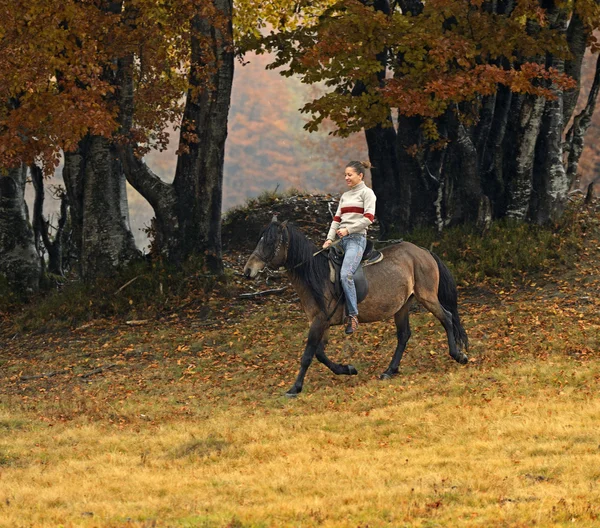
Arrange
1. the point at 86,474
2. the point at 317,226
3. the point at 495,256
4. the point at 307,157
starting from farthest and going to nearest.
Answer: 1. the point at 307,157
2. the point at 317,226
3. the point at 495,256
4. the point at 86,474

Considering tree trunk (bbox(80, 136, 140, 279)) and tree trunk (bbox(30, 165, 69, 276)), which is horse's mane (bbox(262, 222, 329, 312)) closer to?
tree trunk (bbox(80, 136, 140, 279))

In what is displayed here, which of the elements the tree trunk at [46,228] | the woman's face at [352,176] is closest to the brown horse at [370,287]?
the woman's face at [352,176]

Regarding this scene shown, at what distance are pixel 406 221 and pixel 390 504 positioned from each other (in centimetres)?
1570

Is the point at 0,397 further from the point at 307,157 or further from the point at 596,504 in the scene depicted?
the point at 307,157

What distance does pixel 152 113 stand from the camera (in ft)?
80.5

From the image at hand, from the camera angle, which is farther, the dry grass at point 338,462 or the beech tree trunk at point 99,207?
the beech tree trunk at point 99,207

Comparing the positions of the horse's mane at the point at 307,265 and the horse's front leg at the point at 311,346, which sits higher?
the horse's mane at the point at 307,265

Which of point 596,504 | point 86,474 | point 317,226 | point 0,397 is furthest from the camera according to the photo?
point 317,226

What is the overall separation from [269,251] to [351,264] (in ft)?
4.40

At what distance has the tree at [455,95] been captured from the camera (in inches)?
781

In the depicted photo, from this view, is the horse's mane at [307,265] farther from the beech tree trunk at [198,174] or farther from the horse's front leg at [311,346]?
the beech tree trunk at [198,174]

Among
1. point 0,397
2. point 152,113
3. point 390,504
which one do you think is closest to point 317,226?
point 152,113

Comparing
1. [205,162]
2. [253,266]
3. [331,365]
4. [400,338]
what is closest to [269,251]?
[253,266]

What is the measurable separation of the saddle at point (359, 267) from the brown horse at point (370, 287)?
8 cm
